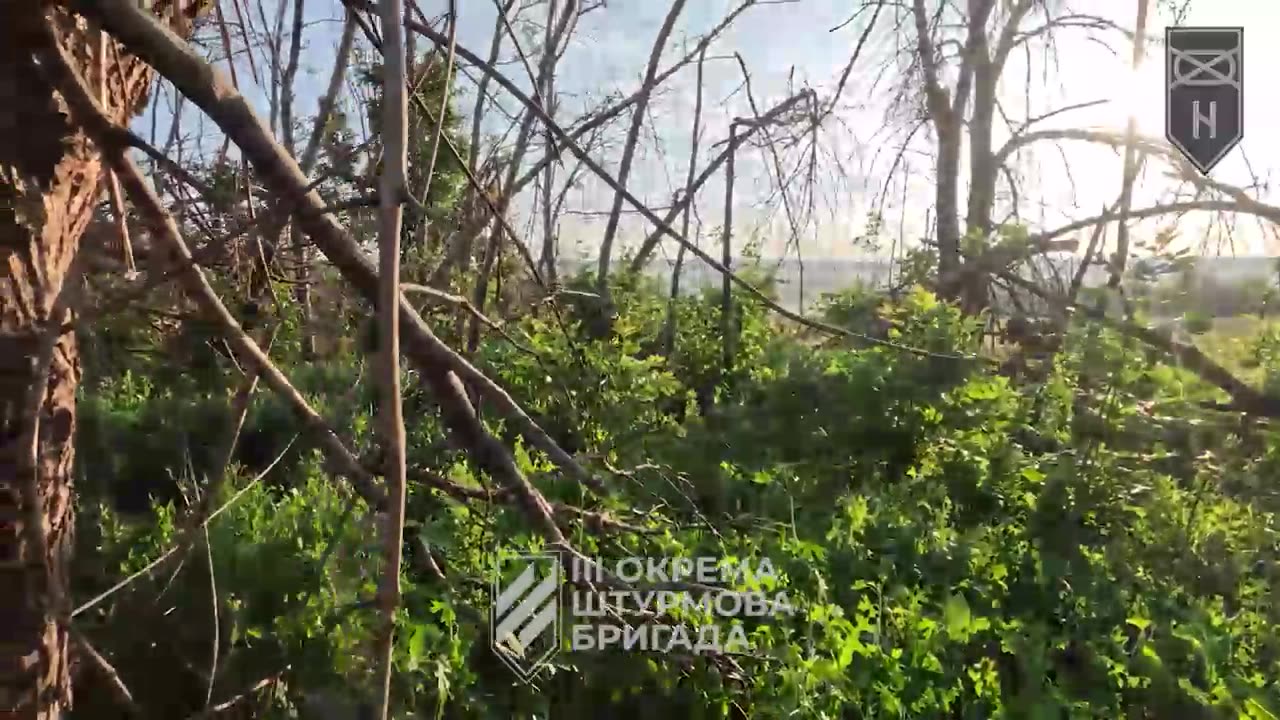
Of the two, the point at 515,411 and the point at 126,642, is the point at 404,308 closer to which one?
the point at 515,411

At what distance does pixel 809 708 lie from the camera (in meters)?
0.67

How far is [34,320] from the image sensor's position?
500 millimetres

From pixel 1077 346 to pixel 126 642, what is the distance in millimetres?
1161

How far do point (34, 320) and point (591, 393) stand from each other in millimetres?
780

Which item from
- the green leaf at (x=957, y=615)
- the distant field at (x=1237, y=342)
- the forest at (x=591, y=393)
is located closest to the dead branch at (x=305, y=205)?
the forest at (x=591, y=393)

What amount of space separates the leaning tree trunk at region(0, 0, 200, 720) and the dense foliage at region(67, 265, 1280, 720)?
10 centimetres

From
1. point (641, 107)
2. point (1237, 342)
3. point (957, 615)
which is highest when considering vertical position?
point (641, 107)

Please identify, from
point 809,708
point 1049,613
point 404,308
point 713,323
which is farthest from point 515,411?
point 713,323

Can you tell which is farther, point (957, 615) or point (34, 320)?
point (957, 615)

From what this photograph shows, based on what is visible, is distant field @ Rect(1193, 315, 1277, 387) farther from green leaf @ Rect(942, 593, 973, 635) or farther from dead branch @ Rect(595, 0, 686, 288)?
dead branch @ Rect(595, 0, 686, 288)

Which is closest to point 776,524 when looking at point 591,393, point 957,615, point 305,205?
point 957,615

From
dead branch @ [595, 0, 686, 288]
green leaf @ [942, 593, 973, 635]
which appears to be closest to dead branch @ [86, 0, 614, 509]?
green leaf @ [942, 593, 973, 635]

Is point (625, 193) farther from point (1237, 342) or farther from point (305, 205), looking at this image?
point (1237, 342)

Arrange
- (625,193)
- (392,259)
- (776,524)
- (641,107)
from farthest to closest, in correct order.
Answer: (641,107) < (776,524) < (625,193) < (392,259)
